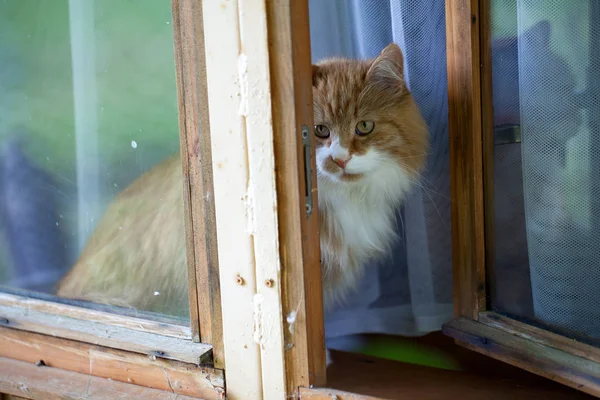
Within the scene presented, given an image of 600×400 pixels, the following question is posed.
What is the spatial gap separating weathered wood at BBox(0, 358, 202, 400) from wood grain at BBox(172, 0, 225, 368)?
0.20 m

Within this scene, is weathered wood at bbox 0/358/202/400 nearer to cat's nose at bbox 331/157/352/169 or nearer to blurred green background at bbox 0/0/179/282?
blurred green background at bbox 0/0/179/282

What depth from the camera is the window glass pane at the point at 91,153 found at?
3.97ft

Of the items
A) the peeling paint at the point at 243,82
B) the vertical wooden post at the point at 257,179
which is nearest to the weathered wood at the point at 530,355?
the vertical wooden post at the point at 257,179

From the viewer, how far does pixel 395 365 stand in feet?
4.70

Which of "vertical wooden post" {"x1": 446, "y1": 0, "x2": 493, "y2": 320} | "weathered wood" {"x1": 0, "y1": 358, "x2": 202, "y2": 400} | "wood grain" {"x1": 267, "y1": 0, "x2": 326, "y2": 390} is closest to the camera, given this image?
"wood grain" {"x1": 267, "y1": 0, "x2": 326, "y2": 390}

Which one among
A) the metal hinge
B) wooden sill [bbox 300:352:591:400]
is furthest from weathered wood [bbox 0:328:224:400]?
the metal hinge

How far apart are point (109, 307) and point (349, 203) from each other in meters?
0.73

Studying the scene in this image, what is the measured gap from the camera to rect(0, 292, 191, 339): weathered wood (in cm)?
116

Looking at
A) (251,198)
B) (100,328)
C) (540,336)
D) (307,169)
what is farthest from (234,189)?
(540,336)

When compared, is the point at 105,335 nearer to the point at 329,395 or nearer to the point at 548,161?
the point at 329,395

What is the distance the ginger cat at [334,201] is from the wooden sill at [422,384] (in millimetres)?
293

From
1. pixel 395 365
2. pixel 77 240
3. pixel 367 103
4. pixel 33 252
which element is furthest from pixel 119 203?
pixel 395 365

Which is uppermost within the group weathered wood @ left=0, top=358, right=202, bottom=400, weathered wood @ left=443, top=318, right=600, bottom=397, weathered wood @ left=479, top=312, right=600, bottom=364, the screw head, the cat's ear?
the cat's ear

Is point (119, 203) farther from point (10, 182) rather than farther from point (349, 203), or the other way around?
point (349, 203)
